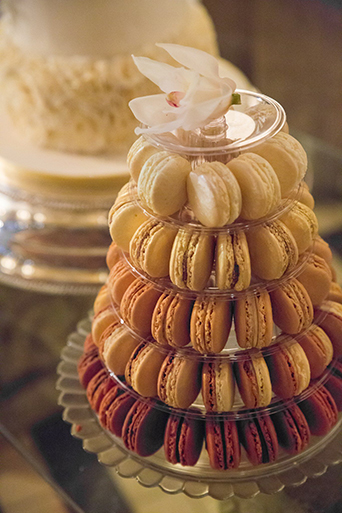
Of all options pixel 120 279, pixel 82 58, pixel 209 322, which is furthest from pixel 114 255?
pixel 82 58

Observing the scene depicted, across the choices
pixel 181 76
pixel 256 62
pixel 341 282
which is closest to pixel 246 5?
pixel 256 62

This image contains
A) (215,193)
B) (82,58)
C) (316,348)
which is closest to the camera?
(215,193)

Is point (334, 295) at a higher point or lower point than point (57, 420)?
higher

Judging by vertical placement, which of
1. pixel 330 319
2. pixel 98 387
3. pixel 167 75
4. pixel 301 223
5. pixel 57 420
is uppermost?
pixel 167 75

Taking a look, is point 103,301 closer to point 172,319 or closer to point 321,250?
point 172,319

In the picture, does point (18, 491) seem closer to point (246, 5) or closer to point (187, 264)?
point (187, 264)
